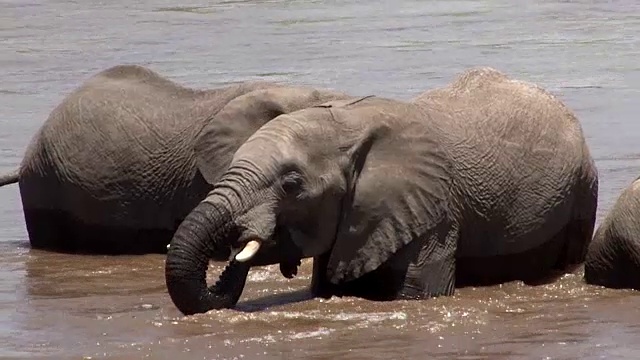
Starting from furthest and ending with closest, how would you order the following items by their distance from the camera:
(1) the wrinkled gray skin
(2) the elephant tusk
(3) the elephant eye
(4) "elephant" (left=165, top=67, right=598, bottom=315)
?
(1) the wrinkled gray skin → (3) the elephant eye → (4) "elephant" (left=165, top=67, right=598, bottom=315) → (2) the elephant tusk

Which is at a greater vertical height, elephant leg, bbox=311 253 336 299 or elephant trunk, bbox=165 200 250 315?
elephant trunk, bbox=165 200 250 315

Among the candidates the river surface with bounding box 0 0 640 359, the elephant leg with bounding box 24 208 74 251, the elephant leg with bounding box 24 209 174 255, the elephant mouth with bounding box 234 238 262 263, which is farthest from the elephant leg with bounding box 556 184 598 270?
the elephant leg with bounding box 24 208 74 251

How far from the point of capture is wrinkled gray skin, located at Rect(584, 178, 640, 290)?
10.2 meters

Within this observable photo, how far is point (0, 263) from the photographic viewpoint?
11.5 m

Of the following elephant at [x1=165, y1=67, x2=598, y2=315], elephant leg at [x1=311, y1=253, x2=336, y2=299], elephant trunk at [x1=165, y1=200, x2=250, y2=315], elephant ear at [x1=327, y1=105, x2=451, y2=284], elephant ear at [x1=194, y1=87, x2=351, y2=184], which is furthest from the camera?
elephant ear at [x1=194, y1=87, x2=351, y2=184]

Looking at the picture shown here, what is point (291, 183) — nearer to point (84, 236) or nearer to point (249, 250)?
point (249, 250)

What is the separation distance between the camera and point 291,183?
916cm

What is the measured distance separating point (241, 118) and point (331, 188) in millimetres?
1594

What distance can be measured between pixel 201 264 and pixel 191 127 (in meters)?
3.28

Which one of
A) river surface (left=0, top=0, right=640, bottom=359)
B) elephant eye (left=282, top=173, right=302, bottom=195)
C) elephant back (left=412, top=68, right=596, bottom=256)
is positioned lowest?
river surface (left=0, top=0, right=640, bottom=359)

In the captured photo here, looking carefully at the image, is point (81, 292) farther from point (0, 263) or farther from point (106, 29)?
point (106, 29)

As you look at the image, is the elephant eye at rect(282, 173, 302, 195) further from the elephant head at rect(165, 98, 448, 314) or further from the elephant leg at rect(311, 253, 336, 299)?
the elephant leg at rect(311, 253, 336, 299)

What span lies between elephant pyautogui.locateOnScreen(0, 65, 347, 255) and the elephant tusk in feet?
8.97

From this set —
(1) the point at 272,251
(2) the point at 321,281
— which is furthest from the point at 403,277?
(1) the point at 272,251
